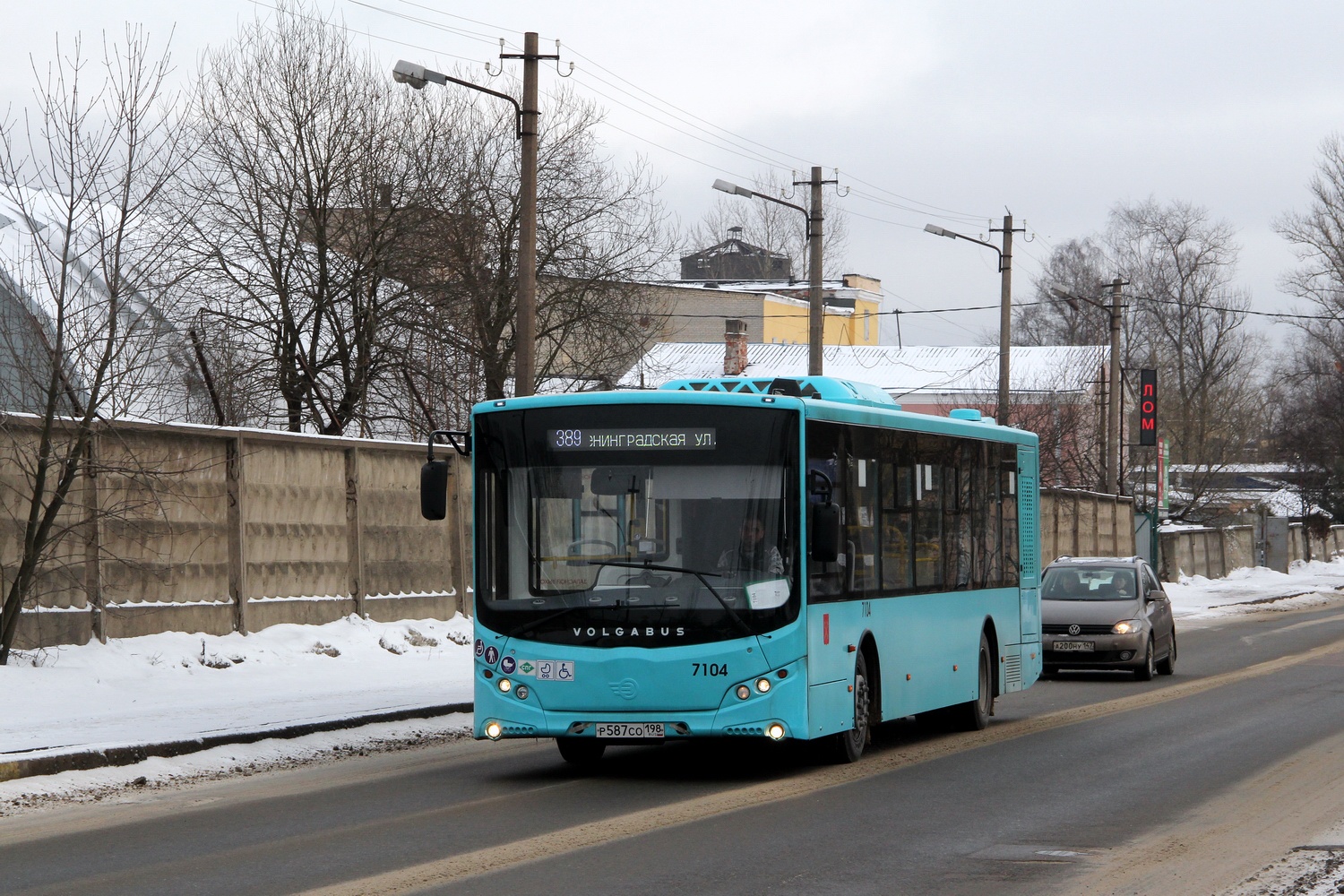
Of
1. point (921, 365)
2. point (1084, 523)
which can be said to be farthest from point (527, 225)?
point (921, 365)

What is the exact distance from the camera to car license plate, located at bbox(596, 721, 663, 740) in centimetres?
1143

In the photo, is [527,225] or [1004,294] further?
[1004,294]

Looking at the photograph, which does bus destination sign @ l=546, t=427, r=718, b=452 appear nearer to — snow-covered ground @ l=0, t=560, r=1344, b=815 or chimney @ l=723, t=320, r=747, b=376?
snow-covered ground @ l=0, t=560, r=1344, b=815

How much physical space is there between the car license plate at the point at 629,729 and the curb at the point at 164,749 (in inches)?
124

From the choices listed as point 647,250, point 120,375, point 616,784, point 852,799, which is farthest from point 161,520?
point 647,250

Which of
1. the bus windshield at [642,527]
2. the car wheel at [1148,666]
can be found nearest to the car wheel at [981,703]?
the bus windshield at [642,527]

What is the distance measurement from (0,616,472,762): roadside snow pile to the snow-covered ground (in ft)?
0.06

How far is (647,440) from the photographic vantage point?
11766 mm

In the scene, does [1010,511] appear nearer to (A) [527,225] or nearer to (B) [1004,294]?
(A) [527,225]

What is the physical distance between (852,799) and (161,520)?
28.8ft

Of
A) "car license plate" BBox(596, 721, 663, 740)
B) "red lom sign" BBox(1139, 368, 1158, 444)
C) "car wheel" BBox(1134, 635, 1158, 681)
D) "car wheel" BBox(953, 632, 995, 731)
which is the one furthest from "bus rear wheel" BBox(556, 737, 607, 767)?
"red lom sign" BBox(1139, 368, 1158, 444)

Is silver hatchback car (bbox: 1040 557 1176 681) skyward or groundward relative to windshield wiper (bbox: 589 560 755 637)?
groundward

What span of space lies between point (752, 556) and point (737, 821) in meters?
2.27

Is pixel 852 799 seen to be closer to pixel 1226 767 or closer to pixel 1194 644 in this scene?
pixel 1226 767
